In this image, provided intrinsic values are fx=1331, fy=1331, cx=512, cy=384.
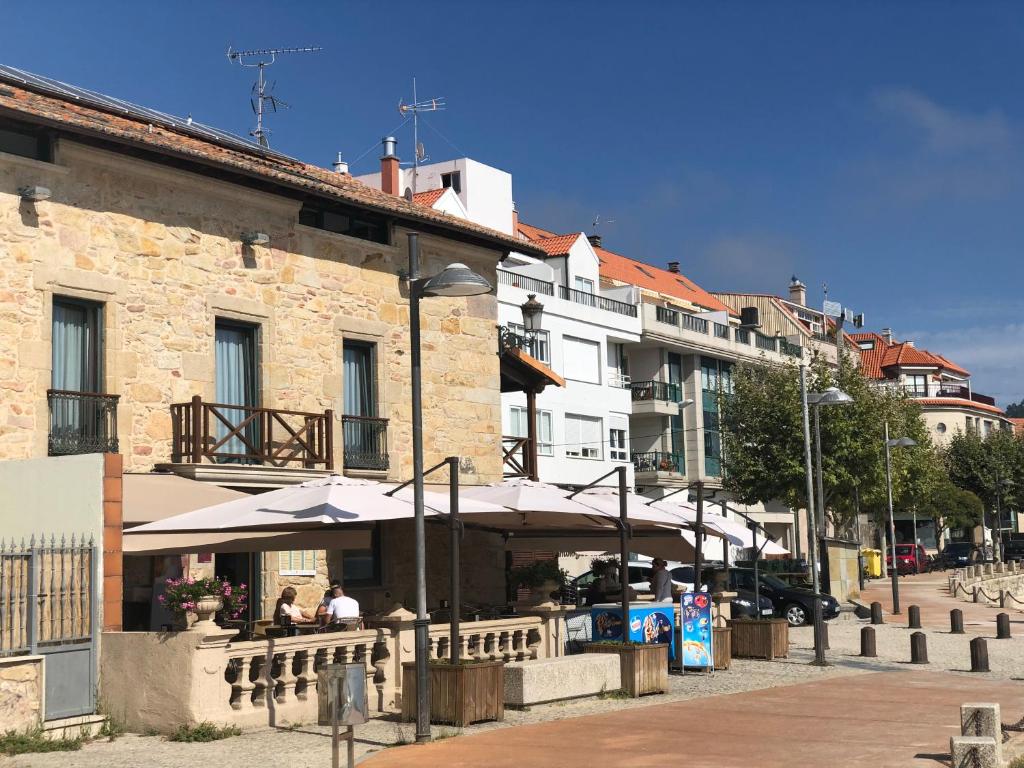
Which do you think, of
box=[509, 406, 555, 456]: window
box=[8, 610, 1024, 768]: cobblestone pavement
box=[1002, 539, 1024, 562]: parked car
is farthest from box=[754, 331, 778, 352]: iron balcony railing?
box=[8, 610, 1024, 768]: cobblestone pavement

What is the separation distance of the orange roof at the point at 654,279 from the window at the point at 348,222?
36291 mm

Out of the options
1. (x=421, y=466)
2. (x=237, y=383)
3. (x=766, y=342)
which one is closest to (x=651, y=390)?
(x=766, y=342)

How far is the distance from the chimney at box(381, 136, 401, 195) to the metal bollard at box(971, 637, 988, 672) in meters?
23.1

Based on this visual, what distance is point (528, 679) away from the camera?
14758mm

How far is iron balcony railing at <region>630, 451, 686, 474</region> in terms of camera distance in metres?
54.7

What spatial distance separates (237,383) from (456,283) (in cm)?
911

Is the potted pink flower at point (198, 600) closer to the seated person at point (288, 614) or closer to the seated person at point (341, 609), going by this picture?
the seated person at point (341, 609)

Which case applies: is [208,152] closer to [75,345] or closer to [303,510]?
[75,345]

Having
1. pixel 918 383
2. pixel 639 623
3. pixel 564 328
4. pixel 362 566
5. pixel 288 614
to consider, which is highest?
pixel 918 383

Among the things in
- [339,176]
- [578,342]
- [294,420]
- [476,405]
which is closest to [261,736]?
[294,420]

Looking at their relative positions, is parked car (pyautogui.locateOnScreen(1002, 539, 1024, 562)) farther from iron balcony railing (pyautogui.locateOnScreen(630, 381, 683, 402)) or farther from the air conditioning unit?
iron balcony railing (pyautogui.locateOnScreen(630, 381, 683, 402))

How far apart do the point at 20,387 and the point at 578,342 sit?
33.3 m

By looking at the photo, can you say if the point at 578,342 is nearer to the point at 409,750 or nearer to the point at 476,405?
the point at 476,405

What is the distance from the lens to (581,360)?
164 ft
